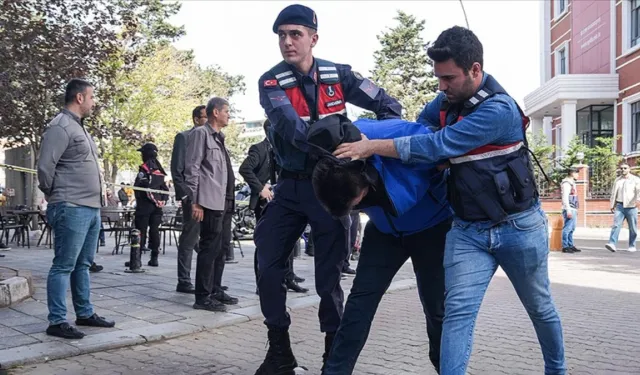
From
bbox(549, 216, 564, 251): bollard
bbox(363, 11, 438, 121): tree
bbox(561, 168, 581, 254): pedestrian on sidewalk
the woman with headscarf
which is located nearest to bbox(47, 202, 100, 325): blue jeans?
the woman with headscarf

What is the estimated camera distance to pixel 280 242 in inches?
153

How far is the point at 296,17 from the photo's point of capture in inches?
144

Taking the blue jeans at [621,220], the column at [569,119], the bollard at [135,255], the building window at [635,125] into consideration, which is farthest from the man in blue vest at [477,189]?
the column at [569,119]

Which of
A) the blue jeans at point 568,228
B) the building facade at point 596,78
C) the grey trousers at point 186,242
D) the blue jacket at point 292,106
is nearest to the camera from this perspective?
the blue jacket at point 292,106

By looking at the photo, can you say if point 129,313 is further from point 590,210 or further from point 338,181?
point 590,210

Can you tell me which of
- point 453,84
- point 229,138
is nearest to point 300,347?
point 453,84

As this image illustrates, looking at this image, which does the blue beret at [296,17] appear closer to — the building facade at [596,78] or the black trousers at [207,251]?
the black trousers at [207,251]

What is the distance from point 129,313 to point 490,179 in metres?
4.17

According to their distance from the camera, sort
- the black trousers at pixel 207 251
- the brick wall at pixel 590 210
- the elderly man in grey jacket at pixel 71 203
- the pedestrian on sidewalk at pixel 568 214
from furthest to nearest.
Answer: the brick wall at pixel 590 210
the pedestrian on sidewalk at pixel 568 214
the black trousers at pixel 207 251
the elderly man in grey jacket at pixel 71 203

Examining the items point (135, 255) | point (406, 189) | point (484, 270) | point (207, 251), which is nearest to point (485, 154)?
point (406, 189)

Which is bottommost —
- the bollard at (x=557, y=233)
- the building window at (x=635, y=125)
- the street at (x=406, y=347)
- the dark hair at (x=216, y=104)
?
the street at (x=406, y=347)

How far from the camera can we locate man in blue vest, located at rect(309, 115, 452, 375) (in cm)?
292

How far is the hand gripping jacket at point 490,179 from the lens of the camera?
2.89 metres

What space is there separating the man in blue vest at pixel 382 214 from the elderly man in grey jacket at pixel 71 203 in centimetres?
263
